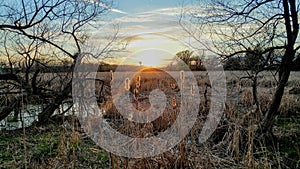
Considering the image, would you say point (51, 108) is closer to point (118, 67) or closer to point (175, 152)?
point (118, 67)

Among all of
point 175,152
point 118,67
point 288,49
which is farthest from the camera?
point 118,67

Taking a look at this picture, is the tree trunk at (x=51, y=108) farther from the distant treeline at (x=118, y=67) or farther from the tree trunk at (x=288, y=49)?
the tree trunk at (x=288, y=49)

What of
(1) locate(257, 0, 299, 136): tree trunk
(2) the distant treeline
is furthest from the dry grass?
(2) the distant treeline

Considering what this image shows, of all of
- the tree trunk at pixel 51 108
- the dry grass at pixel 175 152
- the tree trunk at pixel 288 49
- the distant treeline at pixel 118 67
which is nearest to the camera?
the dry grass at pixel 175 152

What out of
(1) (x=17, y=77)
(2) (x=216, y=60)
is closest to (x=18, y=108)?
(1) (x=17, y=77)

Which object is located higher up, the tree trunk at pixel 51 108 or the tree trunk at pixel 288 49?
the tree trunk at pixel 288 49

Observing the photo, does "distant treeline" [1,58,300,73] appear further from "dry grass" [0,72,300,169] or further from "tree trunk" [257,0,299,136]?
"dry grass" [0,72,300,169]

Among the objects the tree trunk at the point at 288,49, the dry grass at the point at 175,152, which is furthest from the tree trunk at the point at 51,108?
the tree trunk at the point at 288,49

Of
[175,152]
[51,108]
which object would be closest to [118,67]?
[51,108]

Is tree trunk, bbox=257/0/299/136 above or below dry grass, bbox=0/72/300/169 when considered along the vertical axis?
above

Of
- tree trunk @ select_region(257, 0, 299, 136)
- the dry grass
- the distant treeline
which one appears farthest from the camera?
the distant treeline

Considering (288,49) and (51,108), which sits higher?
(288,49)

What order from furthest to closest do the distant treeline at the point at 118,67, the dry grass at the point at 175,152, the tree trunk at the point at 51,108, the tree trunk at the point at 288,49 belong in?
1. the tree trunk at the point at 51,108
2. the distant treeline at the point at 118,67
3. the tree trunk at the point at 288,49
4. the dry grass at the point at 175,152

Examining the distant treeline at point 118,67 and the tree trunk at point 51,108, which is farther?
the tree trunk at point 51,108
